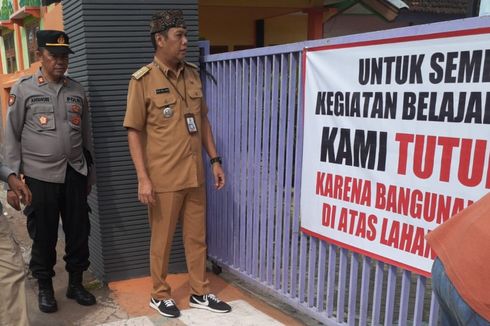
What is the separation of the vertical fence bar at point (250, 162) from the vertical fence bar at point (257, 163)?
0.03 metres

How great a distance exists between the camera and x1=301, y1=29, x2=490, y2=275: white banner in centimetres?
198

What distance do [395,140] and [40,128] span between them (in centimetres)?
234

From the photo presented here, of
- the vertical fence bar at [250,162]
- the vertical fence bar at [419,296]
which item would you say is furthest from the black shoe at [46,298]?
the vertical fence bar at [419,296]

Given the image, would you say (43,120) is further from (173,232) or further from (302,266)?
(302,266)

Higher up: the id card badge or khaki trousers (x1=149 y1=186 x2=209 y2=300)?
the id card badge

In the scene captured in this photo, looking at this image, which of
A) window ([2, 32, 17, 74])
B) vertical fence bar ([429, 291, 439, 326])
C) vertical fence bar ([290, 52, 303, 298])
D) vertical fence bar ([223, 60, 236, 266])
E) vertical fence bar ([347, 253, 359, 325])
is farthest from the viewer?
window ([2, 32, 17, 74])

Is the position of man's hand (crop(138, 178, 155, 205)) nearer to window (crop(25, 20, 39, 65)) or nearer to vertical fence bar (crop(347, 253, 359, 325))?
vertical fence bar (crop(347, 253, 359, 325))

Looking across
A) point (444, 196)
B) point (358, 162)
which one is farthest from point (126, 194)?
point (444, 196)

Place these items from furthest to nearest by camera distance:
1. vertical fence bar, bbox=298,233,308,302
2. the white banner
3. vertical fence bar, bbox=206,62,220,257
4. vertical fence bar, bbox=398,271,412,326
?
vertical fence bar, bbox=206,62,220,257, vertical fence bar, bbox=298,233,308,302, vertical fence bar, bbox=398,271,412,326, the white banner

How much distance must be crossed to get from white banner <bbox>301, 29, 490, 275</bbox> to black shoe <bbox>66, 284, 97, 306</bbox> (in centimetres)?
176

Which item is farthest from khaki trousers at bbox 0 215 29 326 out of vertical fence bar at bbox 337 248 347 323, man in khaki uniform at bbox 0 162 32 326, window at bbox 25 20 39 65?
window at bbox 25 20 39 65

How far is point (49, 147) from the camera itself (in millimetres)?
3113

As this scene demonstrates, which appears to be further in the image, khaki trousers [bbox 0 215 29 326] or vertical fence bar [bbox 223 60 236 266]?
vertical fence bar [bbox 223 60 236 266]

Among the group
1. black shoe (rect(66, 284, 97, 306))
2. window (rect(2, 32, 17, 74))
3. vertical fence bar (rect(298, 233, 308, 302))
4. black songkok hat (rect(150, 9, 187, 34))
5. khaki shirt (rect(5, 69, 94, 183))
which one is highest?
window (rect(2, 32, 17, 74))
